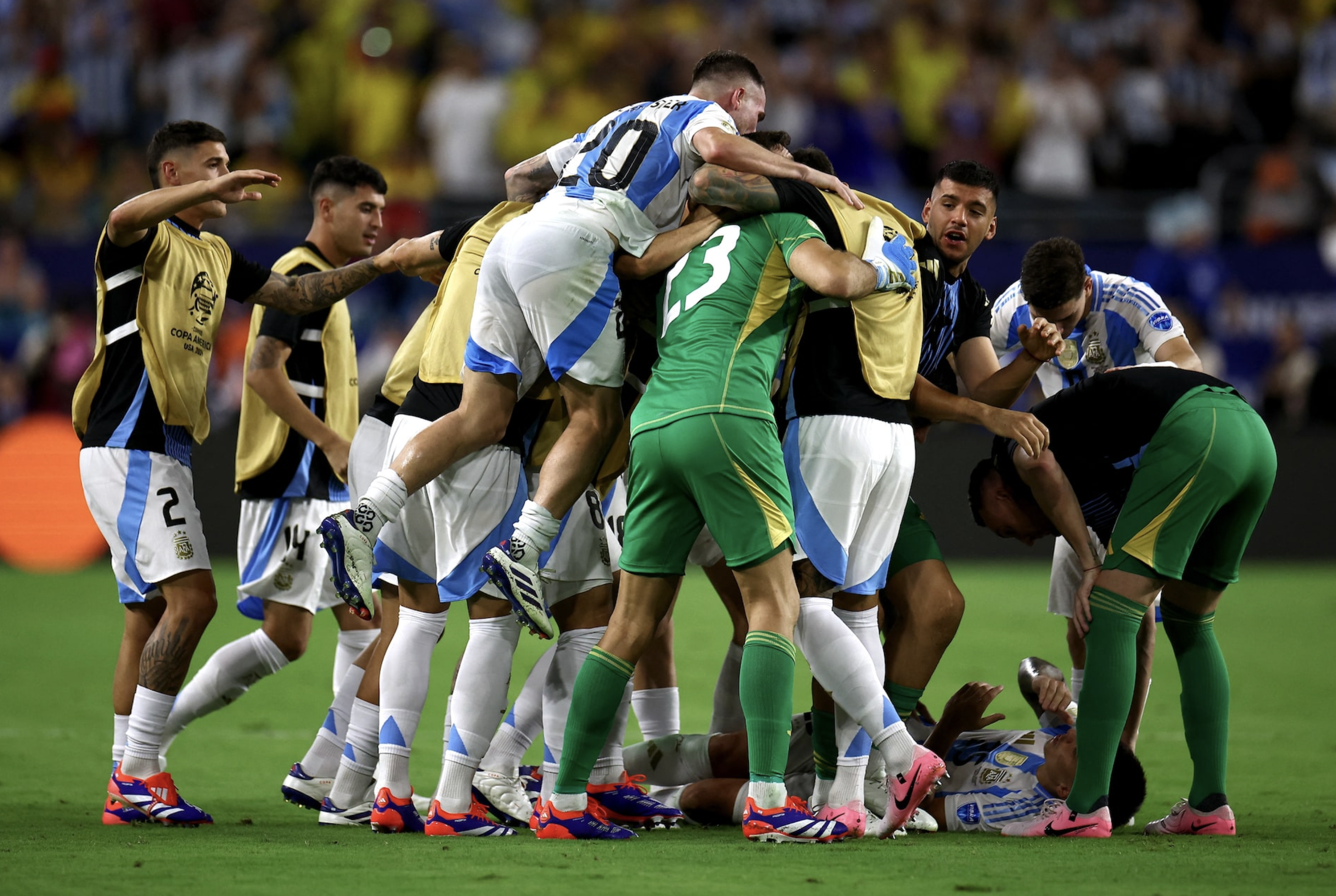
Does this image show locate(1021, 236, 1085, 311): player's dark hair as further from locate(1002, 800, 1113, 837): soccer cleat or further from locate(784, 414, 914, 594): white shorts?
locate(1002, 800, 1113, 837): soccer cleat

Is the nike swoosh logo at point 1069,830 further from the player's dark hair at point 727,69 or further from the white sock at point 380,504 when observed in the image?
the player's dark hair at point 727,69

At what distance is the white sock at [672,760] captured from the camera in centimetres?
583

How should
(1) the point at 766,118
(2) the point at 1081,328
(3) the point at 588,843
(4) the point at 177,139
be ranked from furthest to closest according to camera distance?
1. (1) the point at 766,118
2. (2) the point at 1081,328
3. (4) the point at 177,139
4. (3) the point at 588,843

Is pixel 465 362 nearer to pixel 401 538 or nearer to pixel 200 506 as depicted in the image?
pixel 401 538

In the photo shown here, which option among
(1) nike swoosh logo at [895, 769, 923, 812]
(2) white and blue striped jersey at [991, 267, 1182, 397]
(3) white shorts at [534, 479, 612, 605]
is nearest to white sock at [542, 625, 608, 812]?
(3) white shorts at [534, 479, 612, 605]

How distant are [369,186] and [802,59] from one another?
40.3ft

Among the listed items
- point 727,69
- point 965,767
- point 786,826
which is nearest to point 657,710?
point 965,767

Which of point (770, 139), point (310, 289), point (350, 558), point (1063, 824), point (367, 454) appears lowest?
point (1063, 824)

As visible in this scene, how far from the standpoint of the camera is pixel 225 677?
258 inches

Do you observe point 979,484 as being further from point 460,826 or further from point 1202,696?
point 460,826

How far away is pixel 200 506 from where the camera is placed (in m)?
14.3

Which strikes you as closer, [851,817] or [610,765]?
[851,817]

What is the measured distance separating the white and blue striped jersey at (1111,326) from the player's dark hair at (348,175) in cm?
293

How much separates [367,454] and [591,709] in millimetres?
1894
